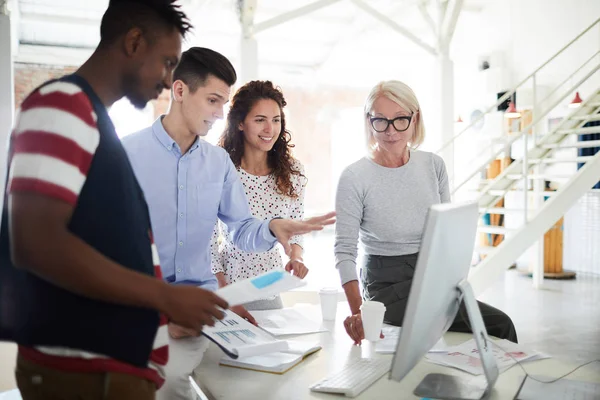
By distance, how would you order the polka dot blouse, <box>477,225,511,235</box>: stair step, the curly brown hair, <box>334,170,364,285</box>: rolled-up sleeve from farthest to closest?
<box>477,225,511,235</box>: stair step → the curly brown hair → the polka dot blouse → <box>334,170,364,285</box>: rolled-up sleeve

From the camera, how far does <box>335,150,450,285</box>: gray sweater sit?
2.25m

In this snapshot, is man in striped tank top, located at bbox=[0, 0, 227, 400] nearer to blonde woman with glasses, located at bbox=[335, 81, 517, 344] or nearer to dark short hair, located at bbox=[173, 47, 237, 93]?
dark short hair, located at bbox=[173, 47, 237, 93]

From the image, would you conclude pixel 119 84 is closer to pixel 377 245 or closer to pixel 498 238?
pixel 377 245

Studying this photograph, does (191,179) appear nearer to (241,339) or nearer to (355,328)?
(241,339)

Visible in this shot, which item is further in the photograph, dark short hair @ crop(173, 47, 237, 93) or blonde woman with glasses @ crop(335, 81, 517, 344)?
blonde woman with glasses @ crop(335, 81, 517, 344)

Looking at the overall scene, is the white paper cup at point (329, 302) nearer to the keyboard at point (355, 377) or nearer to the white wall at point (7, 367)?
the keyboard at point (355, 377)

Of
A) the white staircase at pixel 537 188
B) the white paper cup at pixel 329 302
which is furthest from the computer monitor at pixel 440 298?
the white staircase at pixel 537 188

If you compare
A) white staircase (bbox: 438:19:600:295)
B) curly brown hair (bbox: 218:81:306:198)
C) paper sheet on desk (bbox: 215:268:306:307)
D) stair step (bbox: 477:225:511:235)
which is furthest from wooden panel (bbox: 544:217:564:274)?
paper sheet on desk (bbox: 215:268:306:307)

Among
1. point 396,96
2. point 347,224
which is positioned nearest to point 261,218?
point 347,224

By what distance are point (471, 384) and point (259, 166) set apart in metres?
1.76

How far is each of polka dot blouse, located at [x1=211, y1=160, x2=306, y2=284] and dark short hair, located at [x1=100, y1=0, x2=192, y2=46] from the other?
162 centimetres

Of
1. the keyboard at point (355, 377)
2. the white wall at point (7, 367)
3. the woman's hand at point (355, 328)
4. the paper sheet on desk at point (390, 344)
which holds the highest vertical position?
the woman's hand at point (355, 328)

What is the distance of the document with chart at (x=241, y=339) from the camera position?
149 centimetres

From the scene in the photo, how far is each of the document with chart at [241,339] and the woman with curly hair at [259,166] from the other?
0.95 m
